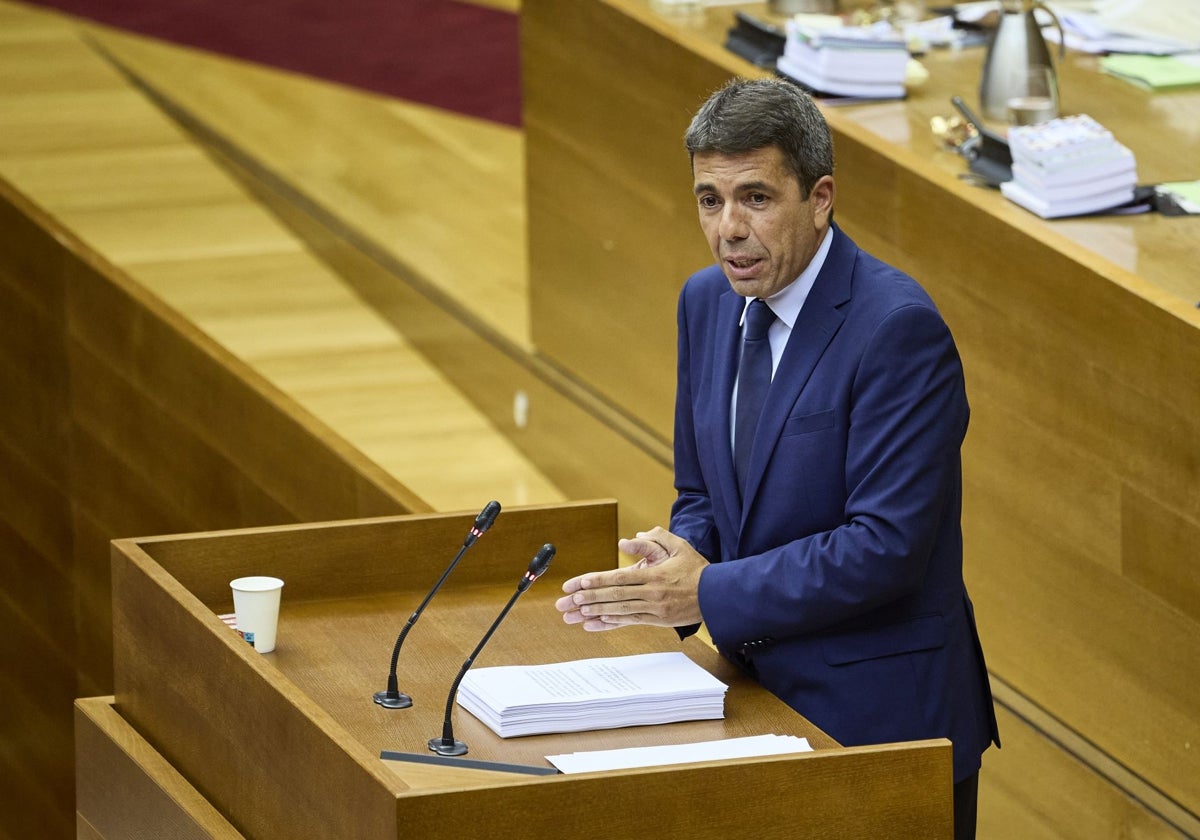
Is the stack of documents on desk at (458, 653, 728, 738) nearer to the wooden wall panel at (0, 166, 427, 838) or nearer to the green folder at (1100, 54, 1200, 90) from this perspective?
the wooden wall panel at (0, 166, 427, 838)

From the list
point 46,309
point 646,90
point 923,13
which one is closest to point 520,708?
point 646,90

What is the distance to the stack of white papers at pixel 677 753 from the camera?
1837 mm

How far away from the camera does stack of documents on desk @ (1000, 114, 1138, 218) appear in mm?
3014

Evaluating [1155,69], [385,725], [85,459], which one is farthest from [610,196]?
[385,725]

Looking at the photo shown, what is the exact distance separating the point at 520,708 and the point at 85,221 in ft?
12.9

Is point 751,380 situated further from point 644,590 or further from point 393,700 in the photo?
point 393,700

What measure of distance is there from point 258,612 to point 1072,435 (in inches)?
49.0

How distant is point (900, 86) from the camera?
362 cm

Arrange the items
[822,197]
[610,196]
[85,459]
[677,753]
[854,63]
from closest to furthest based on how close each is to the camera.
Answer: [677,753] → [822,197] → [854,63] → [610,196] → [85,459]

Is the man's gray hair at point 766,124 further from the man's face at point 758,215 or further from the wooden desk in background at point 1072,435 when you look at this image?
the wooden desk in background at point 1072,435

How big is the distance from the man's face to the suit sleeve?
11 centimetres

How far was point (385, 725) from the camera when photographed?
1967 millimetres

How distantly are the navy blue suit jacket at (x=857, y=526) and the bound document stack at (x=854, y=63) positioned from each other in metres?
1.58

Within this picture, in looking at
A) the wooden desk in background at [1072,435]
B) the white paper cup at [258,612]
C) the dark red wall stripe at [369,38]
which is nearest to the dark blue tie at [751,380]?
the white paper cup at [258,612]
